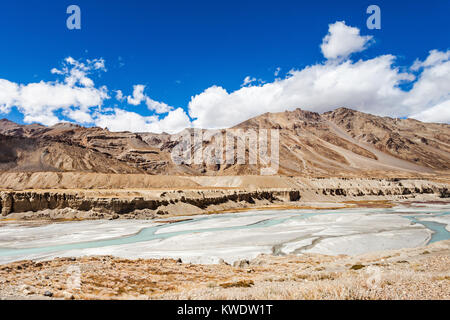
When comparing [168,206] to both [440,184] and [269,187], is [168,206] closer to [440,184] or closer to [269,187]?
[269,187]

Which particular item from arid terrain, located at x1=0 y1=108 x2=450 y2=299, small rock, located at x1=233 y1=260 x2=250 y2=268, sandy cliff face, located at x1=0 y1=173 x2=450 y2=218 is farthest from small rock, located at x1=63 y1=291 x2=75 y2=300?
sandy cliff face, located at x1=0 y1=173 x2=450 y2=218

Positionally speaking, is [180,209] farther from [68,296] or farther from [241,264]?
[68,296]

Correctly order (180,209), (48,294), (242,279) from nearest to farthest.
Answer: (48,294)
(242,279)
(180,209)

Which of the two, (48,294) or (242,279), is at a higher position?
(48,294)

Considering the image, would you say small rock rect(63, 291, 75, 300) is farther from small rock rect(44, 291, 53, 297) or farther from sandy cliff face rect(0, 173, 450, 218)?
sandy cliff face rect(0, 173, 450, 218)

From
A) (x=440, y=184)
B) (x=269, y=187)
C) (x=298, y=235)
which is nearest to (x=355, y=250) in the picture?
(x=298, y=235)

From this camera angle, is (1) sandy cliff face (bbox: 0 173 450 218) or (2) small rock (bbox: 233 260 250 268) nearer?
(2) small rock (bbox: 233 260 250 268)

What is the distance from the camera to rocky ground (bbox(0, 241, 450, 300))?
29.7 ft

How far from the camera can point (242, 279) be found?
15.0 meters

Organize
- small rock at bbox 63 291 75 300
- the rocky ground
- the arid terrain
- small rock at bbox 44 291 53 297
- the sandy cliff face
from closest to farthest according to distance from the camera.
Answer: the rocky ground
small rock at bbox 63 291 75 300
small rock at bbox 44 291 53 297
the arid terrain
the sandy cliff face

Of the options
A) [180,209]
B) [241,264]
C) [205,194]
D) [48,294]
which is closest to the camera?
[48,294]

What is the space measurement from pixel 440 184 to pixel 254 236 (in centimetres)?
13259

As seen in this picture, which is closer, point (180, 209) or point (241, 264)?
point (241, 264)

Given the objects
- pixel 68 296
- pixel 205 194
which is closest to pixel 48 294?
pixel 68 296
